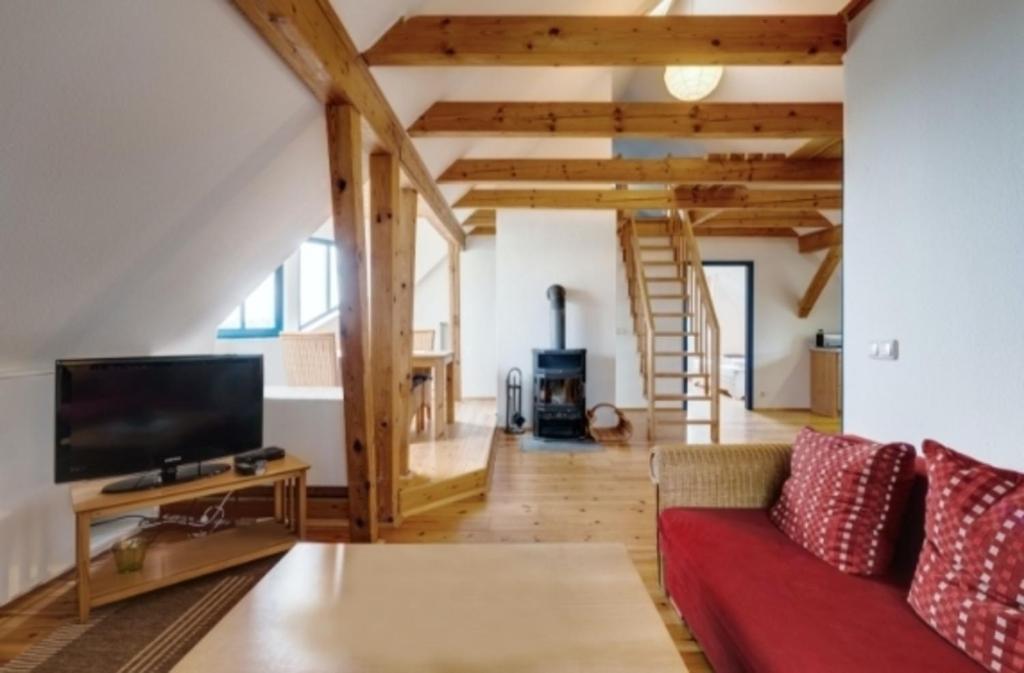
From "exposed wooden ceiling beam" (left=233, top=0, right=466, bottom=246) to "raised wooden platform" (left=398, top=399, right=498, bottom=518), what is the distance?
211 centimetres

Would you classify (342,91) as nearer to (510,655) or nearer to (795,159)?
(510,655)

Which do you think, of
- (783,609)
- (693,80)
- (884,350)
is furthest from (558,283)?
(783,609)

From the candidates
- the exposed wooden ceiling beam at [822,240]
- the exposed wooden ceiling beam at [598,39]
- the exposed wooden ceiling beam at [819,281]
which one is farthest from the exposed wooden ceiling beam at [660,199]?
the exposed wooden ceiling beam at [598,39]

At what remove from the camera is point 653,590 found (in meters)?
2.37

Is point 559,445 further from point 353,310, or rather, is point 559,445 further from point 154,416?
point 154,416

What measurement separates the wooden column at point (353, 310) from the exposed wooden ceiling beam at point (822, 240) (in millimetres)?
5843

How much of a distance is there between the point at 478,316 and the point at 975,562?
654 cm

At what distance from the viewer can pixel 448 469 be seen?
3637mm

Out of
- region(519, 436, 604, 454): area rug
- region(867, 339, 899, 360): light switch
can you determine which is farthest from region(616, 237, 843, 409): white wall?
region(867, 339, 899, 360): light switch

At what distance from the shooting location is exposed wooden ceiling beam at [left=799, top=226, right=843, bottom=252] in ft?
20.2

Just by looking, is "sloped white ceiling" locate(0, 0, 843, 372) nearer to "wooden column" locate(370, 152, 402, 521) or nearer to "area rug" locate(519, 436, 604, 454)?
"wooden column" locate(370, 152, 402, 521)

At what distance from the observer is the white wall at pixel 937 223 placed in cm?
165

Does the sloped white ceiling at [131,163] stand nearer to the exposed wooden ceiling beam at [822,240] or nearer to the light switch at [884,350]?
the light switch at [884,350]

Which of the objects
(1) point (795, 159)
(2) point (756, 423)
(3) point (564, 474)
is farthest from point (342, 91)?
(2) point (756, 423)
